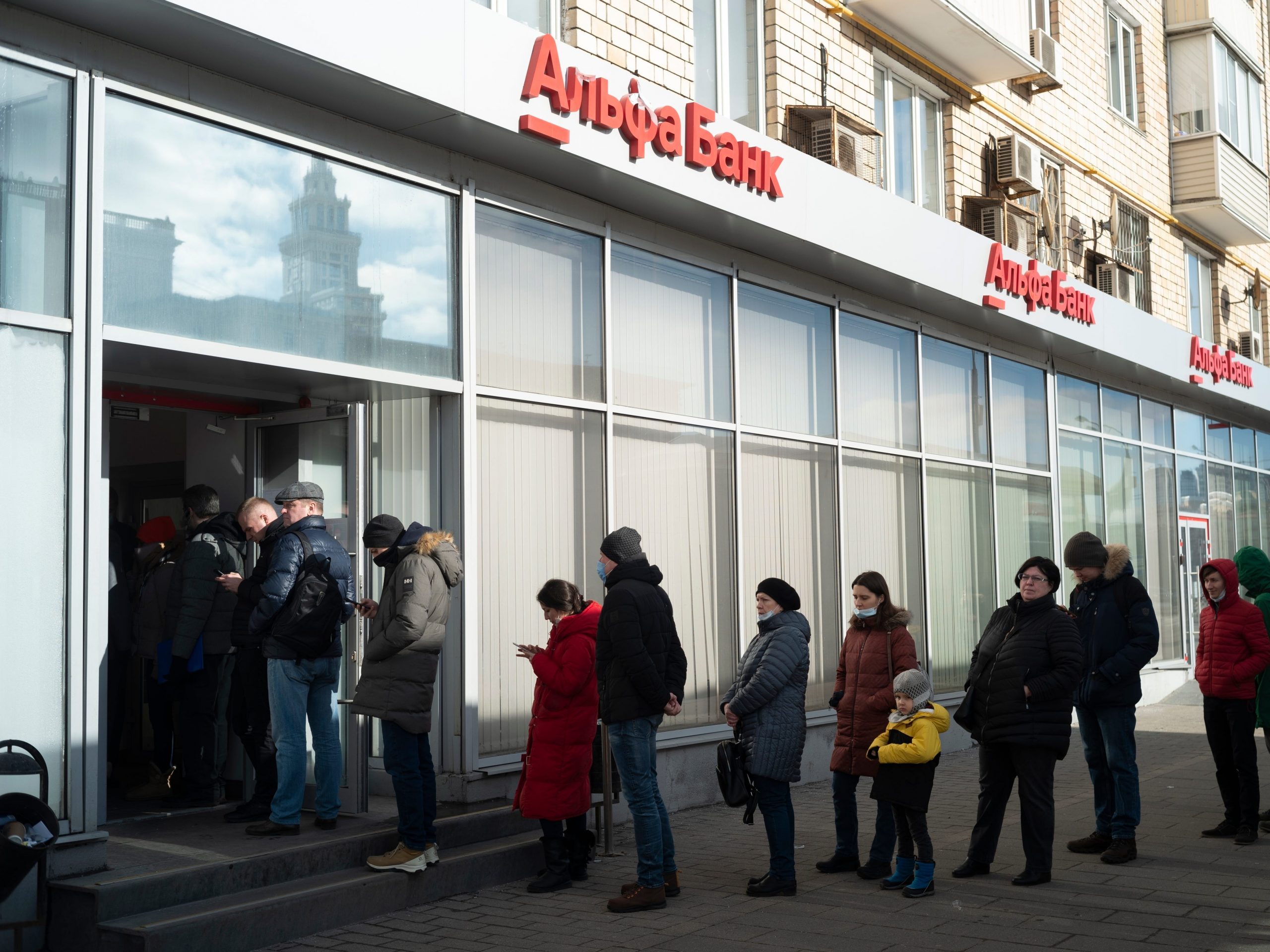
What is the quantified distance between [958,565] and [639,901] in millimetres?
8115

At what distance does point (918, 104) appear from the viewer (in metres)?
13.6

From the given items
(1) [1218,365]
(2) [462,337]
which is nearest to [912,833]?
(2) [462,337]

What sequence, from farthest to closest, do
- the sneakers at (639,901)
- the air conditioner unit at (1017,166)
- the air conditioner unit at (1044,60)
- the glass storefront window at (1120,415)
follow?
the glass storefront window at (1120,415) → the air conditioner unit at (1044,60) → the air conditioner unit at (1017,166) → the sneakers at (639,901)

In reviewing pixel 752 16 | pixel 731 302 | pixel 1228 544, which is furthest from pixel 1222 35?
pixel 731 302

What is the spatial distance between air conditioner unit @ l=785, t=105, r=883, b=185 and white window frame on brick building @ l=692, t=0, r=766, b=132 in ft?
1.14

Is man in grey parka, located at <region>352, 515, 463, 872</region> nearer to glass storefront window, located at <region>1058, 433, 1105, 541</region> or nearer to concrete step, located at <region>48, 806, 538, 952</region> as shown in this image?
concrete step, located at <region>48, 806, 538, 952</region>

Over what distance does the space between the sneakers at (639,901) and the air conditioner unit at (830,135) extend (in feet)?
22.1

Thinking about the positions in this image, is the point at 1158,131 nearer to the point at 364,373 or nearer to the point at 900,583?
the point at 900,583

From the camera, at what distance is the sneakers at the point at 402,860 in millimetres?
6418

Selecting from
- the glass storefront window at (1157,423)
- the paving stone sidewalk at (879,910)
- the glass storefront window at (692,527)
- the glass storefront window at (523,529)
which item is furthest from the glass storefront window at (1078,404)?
the glass storefront window at (523,529)

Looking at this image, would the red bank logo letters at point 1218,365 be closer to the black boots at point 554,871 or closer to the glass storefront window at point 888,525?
the glass storefront window at point 888,525

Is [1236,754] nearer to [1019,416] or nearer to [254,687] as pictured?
[254,687]

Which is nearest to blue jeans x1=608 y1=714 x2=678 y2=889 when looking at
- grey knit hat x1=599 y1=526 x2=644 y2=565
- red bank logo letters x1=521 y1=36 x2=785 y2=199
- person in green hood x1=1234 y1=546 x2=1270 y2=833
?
grey knit hat x1=599 y1=526 x2=644 y2=565

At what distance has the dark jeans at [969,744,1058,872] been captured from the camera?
6766 mm
